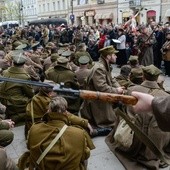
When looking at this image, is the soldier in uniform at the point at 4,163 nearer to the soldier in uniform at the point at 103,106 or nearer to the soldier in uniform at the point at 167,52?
the soldier in uniform at the point at 103,106

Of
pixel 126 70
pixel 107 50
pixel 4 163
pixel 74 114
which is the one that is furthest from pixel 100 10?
pixel 4 163

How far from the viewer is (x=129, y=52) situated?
1456cm

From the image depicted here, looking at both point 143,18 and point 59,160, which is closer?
point 59,160

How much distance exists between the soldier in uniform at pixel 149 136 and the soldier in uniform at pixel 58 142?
1312 mm

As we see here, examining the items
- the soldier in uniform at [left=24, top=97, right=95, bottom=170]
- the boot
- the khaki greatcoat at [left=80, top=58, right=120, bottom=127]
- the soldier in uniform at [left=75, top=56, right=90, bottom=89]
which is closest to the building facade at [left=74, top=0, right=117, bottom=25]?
the soldier in uniform at [left=75, top=56, right=90, bottom=89]

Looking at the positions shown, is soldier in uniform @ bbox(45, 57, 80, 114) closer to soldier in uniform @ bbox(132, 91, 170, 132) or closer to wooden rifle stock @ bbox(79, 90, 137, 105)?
wooden rifle stock @ bbox(79, 90, 137, 105)

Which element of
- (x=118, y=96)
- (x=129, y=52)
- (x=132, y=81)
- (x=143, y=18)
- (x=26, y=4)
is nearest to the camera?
(x=118, y=96)

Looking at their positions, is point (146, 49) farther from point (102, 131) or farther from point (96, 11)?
point (96, 11)

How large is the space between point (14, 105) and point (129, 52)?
338 inches

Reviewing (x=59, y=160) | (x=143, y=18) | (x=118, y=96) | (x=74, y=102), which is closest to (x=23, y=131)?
(x=74, y=102)

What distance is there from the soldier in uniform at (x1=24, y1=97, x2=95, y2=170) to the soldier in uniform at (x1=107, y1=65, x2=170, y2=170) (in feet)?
4.30

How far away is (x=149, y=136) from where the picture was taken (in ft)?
15.5

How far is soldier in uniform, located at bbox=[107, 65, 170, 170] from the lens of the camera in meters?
4.73

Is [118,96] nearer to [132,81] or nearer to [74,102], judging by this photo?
[132,81]
